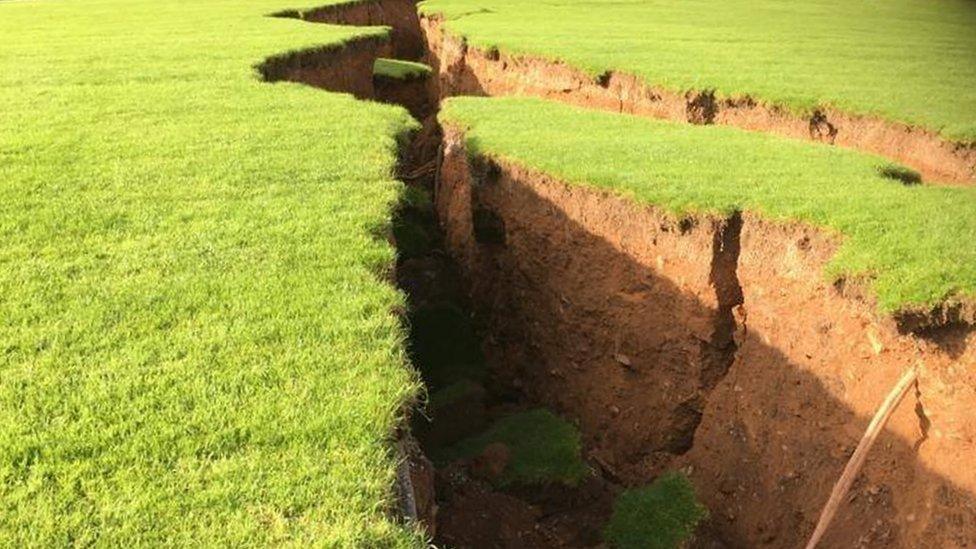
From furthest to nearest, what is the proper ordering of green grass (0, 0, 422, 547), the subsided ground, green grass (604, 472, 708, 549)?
1. green grass (604, 472, 708, 549)
2. the subsided ground
3. green grass (0, 0, 422, 547)

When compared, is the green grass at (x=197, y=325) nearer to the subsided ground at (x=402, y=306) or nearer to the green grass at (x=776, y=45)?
the subsided ground at (x=402, y=306)

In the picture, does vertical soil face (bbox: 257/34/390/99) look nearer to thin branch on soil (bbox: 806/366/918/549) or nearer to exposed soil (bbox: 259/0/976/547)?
exposed soil (bbox: 259/0/976/547)

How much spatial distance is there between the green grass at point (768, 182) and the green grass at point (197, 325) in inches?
63.3

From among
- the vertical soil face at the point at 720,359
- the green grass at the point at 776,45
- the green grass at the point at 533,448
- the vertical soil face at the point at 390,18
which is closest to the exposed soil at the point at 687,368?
the vertical soil face at the point at 720,359

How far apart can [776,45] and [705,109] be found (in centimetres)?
547

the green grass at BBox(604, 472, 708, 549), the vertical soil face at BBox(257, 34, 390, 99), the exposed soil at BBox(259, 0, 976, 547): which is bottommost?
the green grass at BBox(604, 472, 708, 549)

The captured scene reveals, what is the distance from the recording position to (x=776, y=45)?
17094mm

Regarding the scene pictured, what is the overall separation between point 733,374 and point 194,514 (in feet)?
16.8

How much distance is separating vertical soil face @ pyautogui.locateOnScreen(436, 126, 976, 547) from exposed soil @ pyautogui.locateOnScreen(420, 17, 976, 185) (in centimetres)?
425

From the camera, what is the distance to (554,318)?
30.2 feet

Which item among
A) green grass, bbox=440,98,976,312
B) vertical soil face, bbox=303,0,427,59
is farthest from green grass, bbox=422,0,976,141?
green grass, bbox=440,98,976,312

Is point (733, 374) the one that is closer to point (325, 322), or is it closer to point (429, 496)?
point (429, 496)

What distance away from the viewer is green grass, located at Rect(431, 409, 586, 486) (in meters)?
7.91

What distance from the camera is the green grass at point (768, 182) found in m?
6.94
